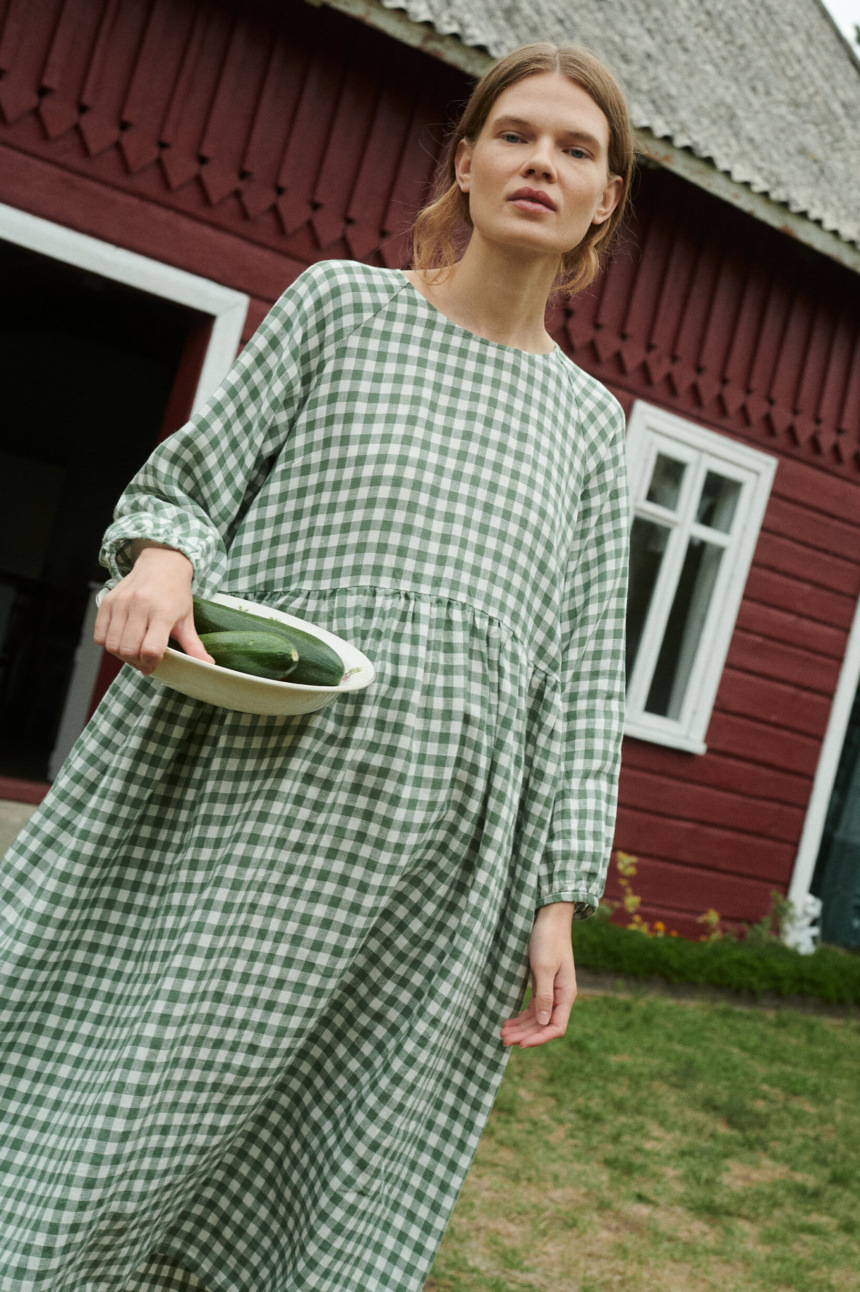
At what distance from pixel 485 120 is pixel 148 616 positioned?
0.93 meters

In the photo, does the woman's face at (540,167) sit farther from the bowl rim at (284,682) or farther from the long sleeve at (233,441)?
the bowl rim at (284,682)

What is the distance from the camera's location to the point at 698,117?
684cm

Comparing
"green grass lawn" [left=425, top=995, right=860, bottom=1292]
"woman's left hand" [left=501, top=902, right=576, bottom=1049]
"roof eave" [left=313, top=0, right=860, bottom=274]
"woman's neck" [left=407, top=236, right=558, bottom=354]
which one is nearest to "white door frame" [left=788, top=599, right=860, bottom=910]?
"green grass lawn" [left=425, top=995, right=860, bottom=1292]

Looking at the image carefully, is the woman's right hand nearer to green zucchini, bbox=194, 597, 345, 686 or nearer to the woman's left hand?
green zucchini, bbox=194, 597, 345, 686

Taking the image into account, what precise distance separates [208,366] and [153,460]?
4.05 m

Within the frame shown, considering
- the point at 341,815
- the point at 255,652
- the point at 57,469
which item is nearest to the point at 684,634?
the point at 341,815

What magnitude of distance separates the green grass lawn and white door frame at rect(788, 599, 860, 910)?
7.12ft

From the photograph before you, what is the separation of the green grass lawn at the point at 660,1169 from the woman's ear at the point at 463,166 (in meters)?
2.17

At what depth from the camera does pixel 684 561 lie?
6.91m

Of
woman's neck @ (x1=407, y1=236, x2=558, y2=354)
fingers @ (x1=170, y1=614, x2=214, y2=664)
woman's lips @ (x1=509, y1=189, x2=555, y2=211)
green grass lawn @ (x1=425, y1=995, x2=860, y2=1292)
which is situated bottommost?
green grass lawn @ (x1=425, y1=995, x2=860, y2=1292)

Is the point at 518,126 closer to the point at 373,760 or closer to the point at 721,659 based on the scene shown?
the point at 373,760

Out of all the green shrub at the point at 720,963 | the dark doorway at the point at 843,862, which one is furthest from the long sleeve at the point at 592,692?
the dark doorway at the point at 843,862

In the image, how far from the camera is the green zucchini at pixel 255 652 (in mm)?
1385

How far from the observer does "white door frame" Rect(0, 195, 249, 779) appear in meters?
4.94
